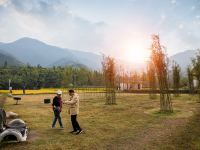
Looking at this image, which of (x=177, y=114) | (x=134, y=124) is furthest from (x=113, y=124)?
(x=177, y=114)

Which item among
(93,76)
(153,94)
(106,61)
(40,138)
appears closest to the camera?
(40,138)

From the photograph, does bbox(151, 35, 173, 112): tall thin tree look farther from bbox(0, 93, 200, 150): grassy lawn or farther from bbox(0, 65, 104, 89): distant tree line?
bbox(0, 65, 104, 89): distant tree line

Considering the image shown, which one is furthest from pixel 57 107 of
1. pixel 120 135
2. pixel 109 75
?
pixel 109 75

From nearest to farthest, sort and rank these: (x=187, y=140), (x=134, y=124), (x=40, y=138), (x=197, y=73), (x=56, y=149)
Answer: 1. (x=56, y=149)
2. (x=187, y=140)
3. (x=40, y=138)
4. (x=134, y=124)
5. (x=197, y=73)

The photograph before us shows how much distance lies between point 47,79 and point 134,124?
4276 inches

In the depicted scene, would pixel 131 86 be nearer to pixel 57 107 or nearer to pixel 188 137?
pixel 57 107

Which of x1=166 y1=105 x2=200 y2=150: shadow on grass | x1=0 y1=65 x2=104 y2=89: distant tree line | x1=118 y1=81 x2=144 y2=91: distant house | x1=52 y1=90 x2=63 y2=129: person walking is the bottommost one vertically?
x1=166 y1=105 x2=200 y2=150: shadow on grass

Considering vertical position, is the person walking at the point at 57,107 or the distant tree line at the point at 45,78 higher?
the distant tree line at the point at 45,78

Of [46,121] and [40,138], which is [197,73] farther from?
[40,138]

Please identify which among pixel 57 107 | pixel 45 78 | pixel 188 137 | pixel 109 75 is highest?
pixel 45 78

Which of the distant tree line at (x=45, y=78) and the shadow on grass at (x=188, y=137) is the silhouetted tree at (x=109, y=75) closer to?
the shadow on grass at (x=188, y=137)

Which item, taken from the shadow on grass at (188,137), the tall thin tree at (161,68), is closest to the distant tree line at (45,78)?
the tall thin tree at (161,68)

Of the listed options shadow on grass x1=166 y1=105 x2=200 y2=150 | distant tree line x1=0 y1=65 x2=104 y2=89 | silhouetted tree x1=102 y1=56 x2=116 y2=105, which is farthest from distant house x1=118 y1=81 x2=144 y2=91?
shadow on grass x1=166 y1=105 x2=200 y2=150

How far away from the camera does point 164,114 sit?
23.7m
